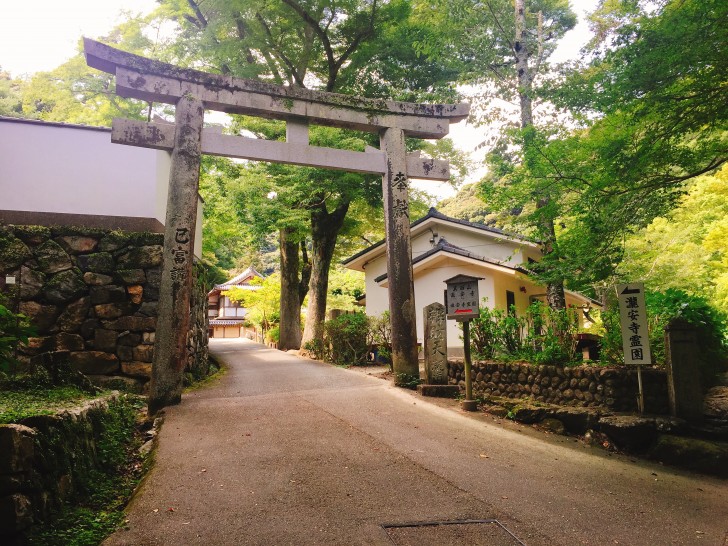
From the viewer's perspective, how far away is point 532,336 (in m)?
8.77

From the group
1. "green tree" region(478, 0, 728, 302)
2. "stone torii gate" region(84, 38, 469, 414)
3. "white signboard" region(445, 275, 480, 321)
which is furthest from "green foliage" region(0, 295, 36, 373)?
"green tree" region(478, 0, 728, 302)

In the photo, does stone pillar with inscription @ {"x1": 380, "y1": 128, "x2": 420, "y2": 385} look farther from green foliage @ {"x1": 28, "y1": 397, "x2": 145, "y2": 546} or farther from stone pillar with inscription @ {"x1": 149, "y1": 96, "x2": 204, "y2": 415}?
green foliage @ {"x1": 28, "y1": 397, "x2": 145, "y2": 546}

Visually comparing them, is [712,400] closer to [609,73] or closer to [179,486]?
[609,73]

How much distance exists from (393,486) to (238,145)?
7038 millimetres

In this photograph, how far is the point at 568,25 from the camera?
78.2 ft

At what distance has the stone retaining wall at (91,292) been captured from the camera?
8.79m

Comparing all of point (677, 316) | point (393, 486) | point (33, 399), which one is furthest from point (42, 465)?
point (677, 316)

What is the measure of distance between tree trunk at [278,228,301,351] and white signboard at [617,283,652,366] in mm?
14776

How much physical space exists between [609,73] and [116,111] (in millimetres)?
17950

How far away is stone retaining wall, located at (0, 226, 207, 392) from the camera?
8789mm

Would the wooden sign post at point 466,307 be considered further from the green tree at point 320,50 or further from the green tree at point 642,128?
the green tree at point 320,50

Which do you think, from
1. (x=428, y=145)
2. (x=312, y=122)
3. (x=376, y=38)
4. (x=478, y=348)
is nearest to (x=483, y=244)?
(x=428, y=145)

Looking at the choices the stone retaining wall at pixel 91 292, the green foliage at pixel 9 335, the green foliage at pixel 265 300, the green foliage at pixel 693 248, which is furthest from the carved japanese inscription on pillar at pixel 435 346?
the green foliage at pixel 265 300

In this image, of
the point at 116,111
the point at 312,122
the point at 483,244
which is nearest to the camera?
the point at 312,122
